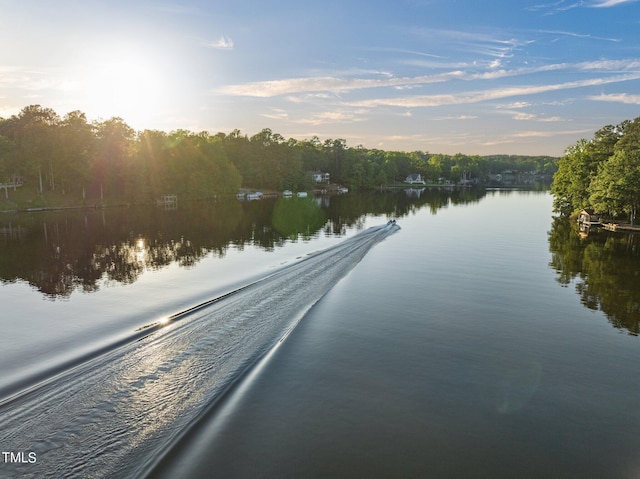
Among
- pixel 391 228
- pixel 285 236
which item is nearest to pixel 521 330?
pixel 285 236

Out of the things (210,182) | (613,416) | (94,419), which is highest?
(210,182)

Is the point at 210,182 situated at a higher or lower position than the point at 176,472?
higher

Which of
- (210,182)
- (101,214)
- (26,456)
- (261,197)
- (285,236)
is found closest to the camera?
(26,456)

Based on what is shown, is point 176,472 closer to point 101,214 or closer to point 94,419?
point 94,419

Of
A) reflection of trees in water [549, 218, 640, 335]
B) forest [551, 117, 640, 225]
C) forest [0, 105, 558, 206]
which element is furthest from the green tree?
forest [0, 105, 558, 206]

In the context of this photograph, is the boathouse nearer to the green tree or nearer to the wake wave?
the green tree

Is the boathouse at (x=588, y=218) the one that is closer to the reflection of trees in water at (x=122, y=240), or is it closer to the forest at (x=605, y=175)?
the forest at (x=605, y=175)
